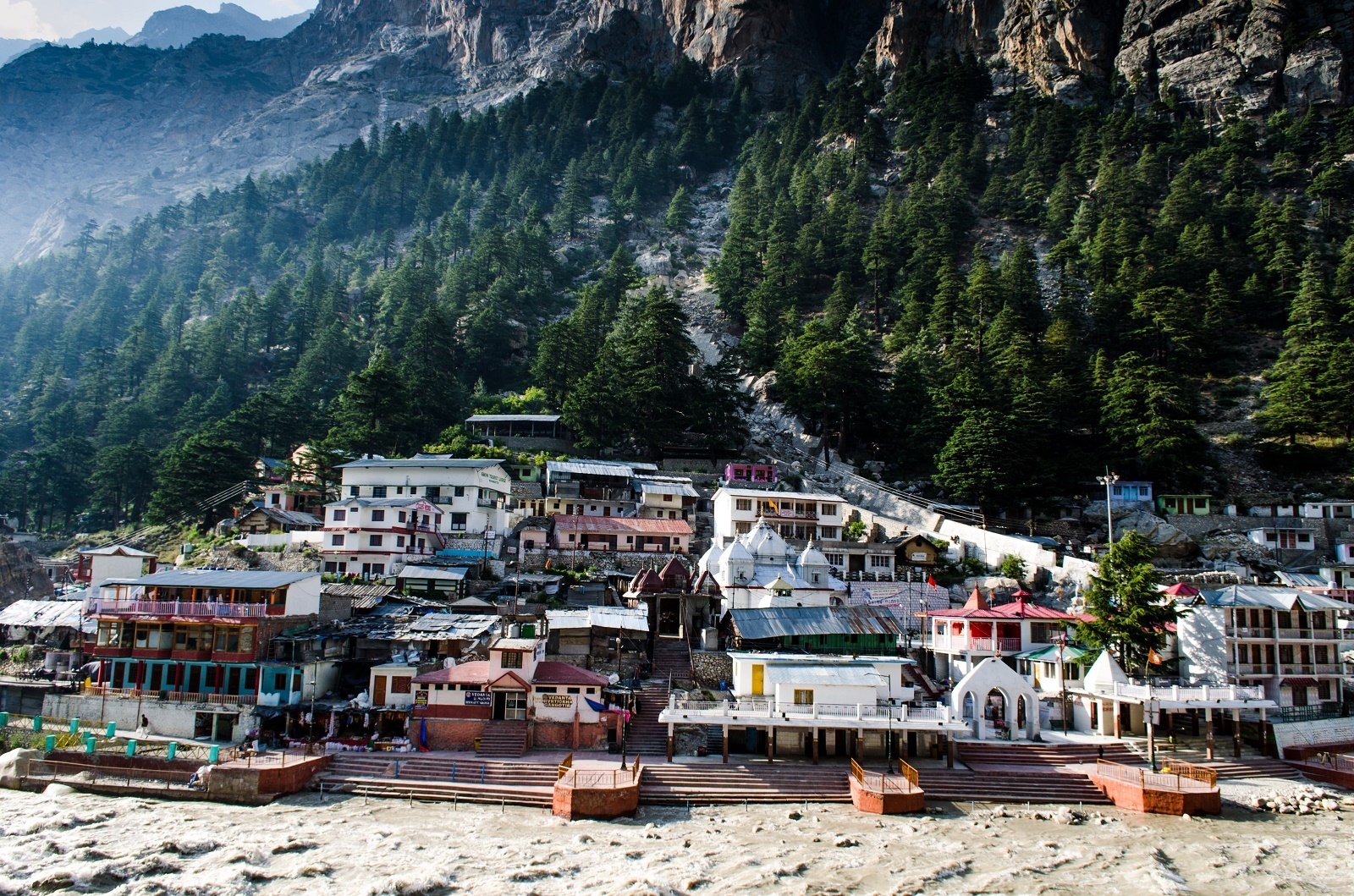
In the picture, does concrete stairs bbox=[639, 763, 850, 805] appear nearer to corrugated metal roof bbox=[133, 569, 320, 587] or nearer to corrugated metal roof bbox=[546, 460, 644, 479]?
corrugated metal roof bbox=[133, 569, 320, 587]

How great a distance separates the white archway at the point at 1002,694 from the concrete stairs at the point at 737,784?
21.4ft

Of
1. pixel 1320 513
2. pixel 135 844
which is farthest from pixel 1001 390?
pixel 135 844

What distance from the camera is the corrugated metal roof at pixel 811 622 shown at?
40.3 m

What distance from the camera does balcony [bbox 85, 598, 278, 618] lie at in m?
36.5

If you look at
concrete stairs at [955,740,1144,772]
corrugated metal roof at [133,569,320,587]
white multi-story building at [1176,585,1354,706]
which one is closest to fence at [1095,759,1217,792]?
concrete stairs at [955,740,1144,772]

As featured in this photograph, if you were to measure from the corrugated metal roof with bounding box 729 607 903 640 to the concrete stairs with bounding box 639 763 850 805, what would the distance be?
29.1 ft

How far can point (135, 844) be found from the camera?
976 inches

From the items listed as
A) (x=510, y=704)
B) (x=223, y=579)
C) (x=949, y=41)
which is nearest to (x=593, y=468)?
(x=223, y=579)

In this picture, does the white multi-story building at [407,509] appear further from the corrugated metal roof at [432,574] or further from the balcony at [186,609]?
the balcony at [186,609]

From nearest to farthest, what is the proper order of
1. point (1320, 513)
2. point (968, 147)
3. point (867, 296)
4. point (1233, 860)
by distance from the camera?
point (1233, 860) → point (1320, 513) → point (867, 296) → point (968, 147)

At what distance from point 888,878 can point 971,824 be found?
566 cm

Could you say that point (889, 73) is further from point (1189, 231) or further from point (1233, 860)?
point (1233, 860)

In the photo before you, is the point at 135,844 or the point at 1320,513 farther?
the point at 1320,513

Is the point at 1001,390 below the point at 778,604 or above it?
above
